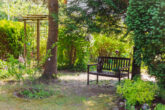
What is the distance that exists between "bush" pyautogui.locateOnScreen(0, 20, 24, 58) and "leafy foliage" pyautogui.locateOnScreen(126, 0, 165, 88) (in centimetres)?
587

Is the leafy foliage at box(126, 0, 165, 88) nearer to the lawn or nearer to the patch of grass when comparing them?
the lawn

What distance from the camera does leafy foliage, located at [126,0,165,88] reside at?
3.86 m

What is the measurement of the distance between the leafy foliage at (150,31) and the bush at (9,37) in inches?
231

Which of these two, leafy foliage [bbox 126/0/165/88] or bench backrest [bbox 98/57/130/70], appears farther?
bench backrest [bbox 98/57/130/70]

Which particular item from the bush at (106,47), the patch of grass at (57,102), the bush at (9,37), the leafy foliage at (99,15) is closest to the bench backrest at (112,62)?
the leafy foliage at (99,15)

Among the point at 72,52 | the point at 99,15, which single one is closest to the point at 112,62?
the point at 99,15

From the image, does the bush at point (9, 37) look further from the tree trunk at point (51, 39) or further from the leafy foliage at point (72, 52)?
the tree trunk at point (51, 39)

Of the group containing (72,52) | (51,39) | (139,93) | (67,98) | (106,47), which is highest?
(51,39)

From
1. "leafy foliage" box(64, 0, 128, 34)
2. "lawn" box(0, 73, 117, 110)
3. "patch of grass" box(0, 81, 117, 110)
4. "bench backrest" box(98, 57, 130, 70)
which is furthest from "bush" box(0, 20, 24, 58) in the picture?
"bench backrest" box(98, 57, 130, 70)

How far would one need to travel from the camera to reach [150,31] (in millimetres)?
4027

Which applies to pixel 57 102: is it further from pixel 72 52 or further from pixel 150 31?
pixel 72 52

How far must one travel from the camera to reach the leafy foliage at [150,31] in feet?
12.7

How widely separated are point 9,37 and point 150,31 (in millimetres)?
6947

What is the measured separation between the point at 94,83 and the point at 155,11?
164 inches
